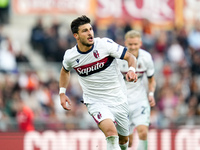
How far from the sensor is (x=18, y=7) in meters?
18.8

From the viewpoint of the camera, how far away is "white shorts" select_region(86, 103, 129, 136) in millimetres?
8972

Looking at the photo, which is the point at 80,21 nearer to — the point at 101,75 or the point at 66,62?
the point at 66,62

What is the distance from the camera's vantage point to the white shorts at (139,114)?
35.0 feet

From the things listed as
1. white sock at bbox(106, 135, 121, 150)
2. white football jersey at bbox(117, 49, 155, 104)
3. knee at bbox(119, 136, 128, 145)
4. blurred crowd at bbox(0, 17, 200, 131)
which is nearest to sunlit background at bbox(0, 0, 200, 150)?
blurred crowd at bbox(0, 17, 200, 131)

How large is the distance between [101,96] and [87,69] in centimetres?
50

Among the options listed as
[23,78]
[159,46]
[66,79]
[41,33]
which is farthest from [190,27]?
[66,79]

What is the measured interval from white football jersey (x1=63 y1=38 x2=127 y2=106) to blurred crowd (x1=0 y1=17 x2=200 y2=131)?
4.83 m

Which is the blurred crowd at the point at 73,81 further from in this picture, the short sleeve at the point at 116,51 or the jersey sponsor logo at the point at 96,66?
the short sleeve at the point at 116,51

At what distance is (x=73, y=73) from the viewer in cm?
1795

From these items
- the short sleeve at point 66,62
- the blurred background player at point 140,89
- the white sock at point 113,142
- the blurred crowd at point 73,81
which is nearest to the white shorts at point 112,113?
the white sock at point 113,142

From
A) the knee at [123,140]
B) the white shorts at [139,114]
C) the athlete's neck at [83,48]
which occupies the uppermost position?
the athlete's neck at [83,48]

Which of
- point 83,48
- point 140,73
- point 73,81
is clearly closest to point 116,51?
point 83,48

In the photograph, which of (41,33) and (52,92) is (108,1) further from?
(52,92)

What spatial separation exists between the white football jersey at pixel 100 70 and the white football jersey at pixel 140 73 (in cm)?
134
